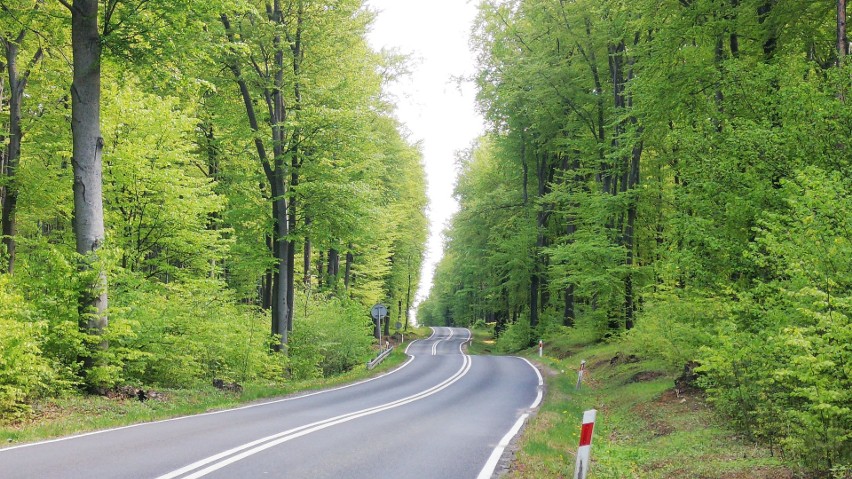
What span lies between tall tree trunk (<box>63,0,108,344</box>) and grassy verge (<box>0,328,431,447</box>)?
1579mm

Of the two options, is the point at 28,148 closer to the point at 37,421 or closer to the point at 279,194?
the point at 279,194

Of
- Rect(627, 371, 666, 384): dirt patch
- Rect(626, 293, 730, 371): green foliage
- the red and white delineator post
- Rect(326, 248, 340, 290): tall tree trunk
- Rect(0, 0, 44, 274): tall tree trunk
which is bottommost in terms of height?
Rect(627, 371, 666, 384): dirt patch

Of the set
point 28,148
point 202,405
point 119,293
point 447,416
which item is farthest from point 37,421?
point 28,148

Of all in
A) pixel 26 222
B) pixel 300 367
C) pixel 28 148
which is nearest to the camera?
pixel 28 148

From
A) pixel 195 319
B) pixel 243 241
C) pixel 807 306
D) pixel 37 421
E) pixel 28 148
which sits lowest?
pixel 37 421

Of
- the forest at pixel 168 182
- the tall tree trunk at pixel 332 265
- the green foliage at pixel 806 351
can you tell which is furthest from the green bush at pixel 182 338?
the tall tree trunk at pixel 332 265

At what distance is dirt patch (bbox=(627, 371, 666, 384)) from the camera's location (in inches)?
624

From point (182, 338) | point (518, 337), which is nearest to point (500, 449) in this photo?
point (182, 338)

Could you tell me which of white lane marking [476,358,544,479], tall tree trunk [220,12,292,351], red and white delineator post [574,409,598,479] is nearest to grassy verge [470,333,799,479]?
white lane marking [476,358,544,479]

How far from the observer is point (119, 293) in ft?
40.9

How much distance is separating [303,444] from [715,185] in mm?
9076

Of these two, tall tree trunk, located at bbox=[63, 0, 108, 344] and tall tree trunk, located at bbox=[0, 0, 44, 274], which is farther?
tall tree trunk, located at bbox=[0, 0, 44, 274]

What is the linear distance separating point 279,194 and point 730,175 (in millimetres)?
14444

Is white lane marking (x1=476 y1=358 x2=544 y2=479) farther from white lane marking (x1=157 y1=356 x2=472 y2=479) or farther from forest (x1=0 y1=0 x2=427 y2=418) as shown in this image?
forest (x1=0 y1=0 x2=427 y2=418)
